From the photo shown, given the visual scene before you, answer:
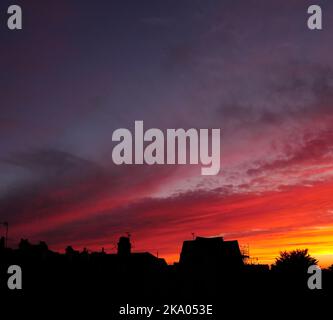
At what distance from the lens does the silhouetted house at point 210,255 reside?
52.4 meters

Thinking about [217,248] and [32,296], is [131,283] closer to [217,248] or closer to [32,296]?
[32,296]

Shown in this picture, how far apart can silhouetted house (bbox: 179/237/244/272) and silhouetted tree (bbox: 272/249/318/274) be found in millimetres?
5569

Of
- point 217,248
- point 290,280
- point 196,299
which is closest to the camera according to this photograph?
point 196,299

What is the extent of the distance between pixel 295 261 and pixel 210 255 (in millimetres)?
12331

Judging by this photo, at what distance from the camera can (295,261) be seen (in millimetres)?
58281

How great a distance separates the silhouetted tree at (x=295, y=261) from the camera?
5482cm

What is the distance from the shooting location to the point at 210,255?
54.1 meters

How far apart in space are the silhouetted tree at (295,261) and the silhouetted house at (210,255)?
5.57 m

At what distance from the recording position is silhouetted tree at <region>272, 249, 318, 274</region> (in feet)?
180

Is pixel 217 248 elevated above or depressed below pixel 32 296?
above

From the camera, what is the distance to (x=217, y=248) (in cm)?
5494
